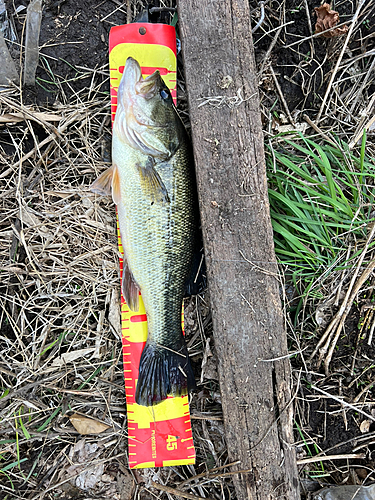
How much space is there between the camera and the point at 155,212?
2410 millimetres

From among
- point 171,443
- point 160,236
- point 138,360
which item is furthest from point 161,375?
point 160,236

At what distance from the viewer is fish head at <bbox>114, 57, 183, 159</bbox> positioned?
2373mm

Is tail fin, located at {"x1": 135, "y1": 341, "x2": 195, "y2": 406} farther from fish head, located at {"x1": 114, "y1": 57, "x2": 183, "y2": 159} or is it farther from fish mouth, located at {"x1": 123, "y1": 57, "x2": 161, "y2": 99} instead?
fish mouth, located at {"x1": 123, "y1": 57, "x2": 161, "y2": 99}

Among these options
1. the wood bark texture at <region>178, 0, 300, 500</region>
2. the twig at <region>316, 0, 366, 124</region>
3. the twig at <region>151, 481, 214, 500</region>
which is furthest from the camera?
the twig at <region>316, 0, 366, 124</region>

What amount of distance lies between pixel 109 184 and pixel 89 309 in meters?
0.97

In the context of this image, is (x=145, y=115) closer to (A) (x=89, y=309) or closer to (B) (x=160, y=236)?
(B) (x=160, y=236)

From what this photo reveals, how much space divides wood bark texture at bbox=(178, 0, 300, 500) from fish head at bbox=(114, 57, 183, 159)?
0.20 metres

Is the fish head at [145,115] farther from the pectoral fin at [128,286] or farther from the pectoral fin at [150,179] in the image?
the pectoral fin at [128,286]

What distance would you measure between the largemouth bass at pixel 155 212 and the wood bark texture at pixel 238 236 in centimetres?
17

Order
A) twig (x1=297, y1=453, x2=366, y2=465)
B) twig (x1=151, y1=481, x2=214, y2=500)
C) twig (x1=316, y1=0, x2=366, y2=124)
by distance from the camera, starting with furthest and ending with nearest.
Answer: twig (x1=316, y1=0, x2=366, y2=124) < twig (x1=297, y1=453, x2=366, y2=465) < twig (x1=151, y1=481, x2=214, y2=500)

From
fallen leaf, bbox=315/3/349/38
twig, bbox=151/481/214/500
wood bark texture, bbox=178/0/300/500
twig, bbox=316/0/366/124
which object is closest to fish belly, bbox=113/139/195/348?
wood bark texture, bbox=178/0/300/500

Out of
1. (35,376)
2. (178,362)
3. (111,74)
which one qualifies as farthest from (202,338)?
(111,74)

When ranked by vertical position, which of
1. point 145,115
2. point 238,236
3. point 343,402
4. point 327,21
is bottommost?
point 343,402

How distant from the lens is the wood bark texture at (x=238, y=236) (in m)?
2.32
